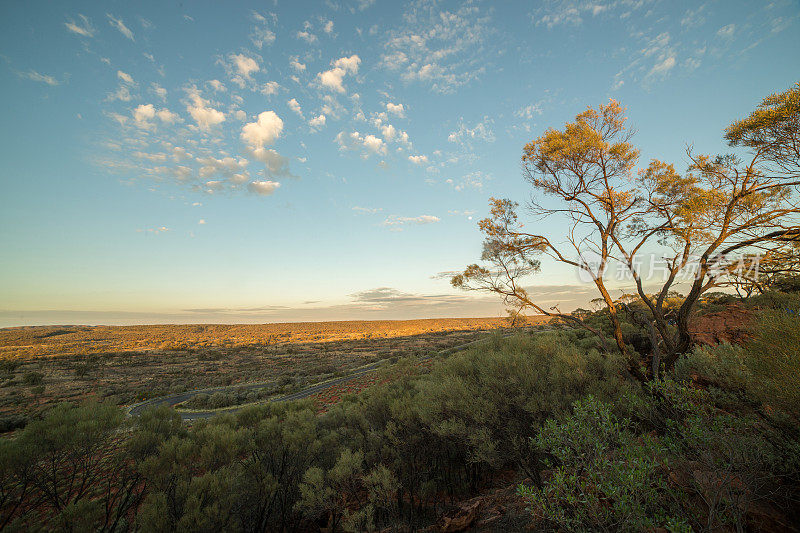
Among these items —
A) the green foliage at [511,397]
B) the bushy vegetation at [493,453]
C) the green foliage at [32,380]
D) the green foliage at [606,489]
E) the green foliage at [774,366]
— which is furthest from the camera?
the green foliage at [32,380]

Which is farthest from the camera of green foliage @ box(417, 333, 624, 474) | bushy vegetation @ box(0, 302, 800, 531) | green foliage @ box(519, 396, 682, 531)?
green foliage @ box(417, 333, 624, 474)

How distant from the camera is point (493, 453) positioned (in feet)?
22.6

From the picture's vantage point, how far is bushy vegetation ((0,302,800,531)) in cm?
385

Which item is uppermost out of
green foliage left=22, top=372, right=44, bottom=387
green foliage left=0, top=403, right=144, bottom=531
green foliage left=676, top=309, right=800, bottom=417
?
green foliage left=676, top=309, right=800, bottom=417

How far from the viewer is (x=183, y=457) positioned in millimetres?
7719

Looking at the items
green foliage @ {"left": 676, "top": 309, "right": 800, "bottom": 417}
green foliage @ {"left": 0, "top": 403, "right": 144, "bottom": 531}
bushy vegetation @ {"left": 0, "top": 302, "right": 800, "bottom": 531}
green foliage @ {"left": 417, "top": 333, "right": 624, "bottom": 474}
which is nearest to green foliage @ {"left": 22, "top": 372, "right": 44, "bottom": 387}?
bushy vegetation @ {"left": 0, "top": 302, "right": 800, "bottom": 531}

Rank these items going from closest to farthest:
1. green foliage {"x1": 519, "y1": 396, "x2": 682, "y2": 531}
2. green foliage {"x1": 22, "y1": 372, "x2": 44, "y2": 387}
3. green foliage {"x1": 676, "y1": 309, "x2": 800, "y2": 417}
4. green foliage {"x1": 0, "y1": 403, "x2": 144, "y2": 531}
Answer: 1. green foliage {"x1": 519, "y1": 396, "x2": 682, "y2": 531}
2. green foliage {"x1": 676, "y1": 309, "x2": 800, "y2": 417}
3. green foliage {"x1": 0, "y1": 403, "x2": 144, "y2": 531}
4. green foliage {"x1": 22, "y1": 372, "x2": 44, "y2": 387}

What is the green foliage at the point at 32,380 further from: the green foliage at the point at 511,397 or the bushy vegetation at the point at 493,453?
the green foliage at the point at 511,397

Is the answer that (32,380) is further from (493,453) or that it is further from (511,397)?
(511,397)

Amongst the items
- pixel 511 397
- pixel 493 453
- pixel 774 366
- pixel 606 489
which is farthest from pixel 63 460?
pixel 774 366

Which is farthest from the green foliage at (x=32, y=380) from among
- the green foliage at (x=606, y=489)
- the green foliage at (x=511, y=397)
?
the green foliage at (x=606, y=489)

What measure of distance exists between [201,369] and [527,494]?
170ft

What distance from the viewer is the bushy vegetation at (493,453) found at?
12.6ft

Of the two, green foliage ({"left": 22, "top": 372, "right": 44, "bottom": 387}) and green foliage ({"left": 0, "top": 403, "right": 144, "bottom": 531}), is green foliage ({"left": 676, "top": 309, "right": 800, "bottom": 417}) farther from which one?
green foliage ({"left": 22, "top": 372, "right": 44, "bottom": 387})
